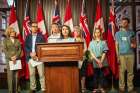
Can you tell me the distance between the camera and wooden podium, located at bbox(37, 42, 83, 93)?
4770 millimetres

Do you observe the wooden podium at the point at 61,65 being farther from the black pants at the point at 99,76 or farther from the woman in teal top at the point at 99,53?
the black pants at the point at 99,76

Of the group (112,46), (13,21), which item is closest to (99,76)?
(112,46)

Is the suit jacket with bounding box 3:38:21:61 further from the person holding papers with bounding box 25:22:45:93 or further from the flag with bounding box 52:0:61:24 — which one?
the flag with bounding box 52:0:61:24

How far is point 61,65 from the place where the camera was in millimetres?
4887

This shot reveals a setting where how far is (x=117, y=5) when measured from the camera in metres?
7.70

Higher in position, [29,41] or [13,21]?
[13,21]

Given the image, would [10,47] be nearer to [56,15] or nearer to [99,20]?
[56,15]

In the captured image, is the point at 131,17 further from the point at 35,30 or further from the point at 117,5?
the point at 35,30

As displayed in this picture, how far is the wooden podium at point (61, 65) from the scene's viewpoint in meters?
4.77

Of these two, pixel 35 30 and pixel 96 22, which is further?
pixel 96 22

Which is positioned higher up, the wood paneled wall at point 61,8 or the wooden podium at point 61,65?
the wood paneled wall at point 61,8

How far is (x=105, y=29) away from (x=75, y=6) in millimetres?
873

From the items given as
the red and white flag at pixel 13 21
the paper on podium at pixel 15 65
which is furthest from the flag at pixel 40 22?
the paper on podium at pixel 15 65

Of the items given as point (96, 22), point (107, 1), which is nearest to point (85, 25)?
point (96, 22)
